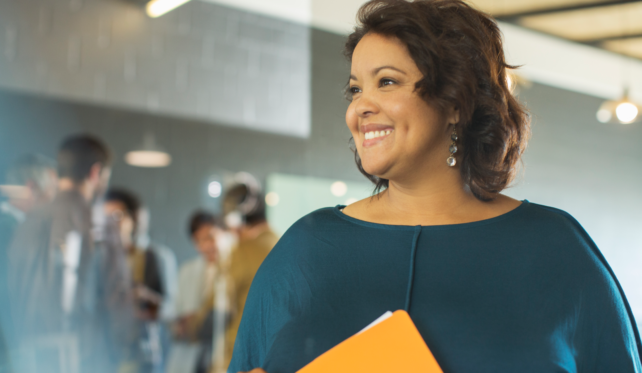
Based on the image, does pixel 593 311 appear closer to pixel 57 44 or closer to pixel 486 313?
pixel 486 313

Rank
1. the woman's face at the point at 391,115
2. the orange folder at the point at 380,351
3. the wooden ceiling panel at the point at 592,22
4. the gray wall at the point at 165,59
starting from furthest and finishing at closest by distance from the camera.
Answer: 1. the gray wall at the point at 165,59
2. the wooden ceiling panel at the point at 592,22
3. the woman's face at the point at 391,115
4. the orange folder at the point at 380,351

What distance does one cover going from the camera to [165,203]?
114 inches

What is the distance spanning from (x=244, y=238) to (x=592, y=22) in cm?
169

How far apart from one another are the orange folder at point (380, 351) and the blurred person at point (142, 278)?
224 cm

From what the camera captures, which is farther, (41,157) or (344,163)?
(41,157)

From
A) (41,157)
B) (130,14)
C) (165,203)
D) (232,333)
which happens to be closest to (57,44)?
(130,14)

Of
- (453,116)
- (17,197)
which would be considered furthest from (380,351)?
(17,197)

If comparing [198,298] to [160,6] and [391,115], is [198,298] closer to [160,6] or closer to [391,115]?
[160,6]

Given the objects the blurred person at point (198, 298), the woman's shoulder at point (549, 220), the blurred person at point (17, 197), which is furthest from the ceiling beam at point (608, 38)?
the blurred person at point (17, 197)

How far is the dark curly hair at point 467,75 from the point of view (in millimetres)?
845

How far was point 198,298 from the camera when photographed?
9.36 feet

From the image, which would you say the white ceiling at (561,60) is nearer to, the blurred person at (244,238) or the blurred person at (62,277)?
the blurred person at (244,238)

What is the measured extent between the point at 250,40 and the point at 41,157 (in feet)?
4.11

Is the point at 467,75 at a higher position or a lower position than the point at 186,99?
lower
